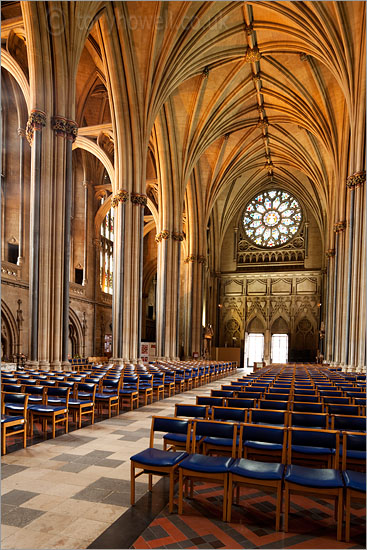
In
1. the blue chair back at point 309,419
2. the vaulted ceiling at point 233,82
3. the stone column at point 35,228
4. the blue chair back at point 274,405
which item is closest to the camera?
the blue chair back at point 309,419

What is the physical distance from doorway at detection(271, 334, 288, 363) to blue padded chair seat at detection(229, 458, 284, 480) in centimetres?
4092

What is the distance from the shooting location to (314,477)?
3.78 meters

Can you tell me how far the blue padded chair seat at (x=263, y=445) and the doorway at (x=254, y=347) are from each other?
40.3 meters

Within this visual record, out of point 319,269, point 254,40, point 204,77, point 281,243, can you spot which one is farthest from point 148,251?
point 254,40

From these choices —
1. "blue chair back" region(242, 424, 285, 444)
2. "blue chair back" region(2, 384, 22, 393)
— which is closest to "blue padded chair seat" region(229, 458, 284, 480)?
"blue chair back" region(242, 424, 285, 444)

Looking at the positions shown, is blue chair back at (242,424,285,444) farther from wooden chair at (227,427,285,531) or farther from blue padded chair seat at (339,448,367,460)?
blue padded chair seat at (339,448,367,460)

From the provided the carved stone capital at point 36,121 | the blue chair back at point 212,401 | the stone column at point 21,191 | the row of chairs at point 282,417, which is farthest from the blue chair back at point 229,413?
the stone column at point 21,191

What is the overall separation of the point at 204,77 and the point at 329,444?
26.2 m

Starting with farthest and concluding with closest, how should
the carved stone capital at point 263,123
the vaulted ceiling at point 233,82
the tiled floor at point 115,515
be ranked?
the carved stone capital at point 263,123 < the vaulted ceiling at point 233,82 < the tiled floor at point 115,515

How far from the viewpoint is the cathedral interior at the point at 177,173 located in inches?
603

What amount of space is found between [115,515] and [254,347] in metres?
42.1

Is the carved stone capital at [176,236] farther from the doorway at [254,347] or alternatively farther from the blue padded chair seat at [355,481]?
the blue padded chair seat at [355,481]

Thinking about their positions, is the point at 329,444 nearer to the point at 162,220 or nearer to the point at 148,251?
the point at 162,220

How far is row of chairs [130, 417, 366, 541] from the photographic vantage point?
3.68 metres
